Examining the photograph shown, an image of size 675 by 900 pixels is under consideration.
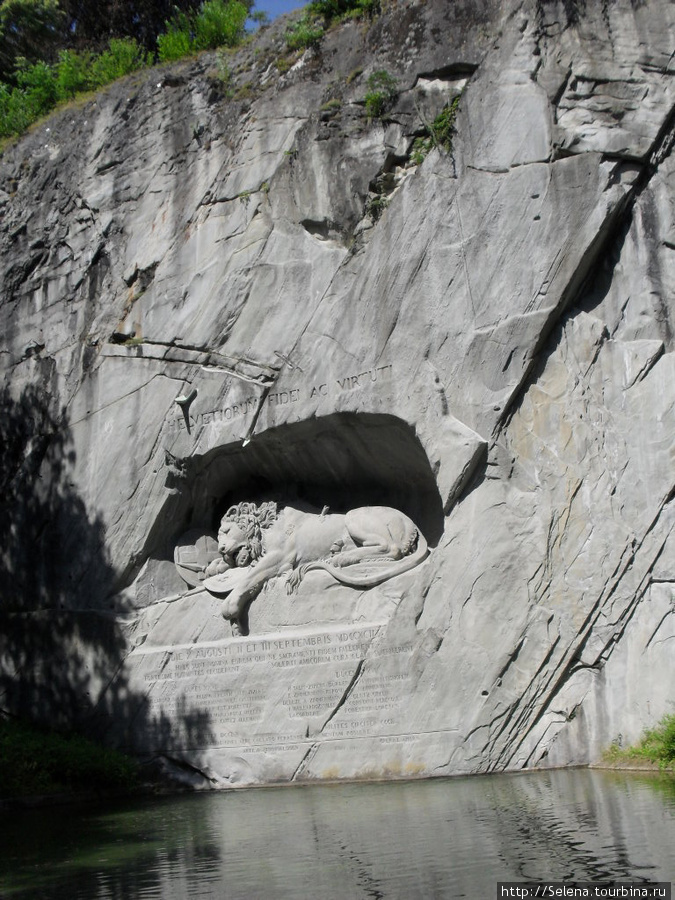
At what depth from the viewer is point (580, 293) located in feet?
36.6

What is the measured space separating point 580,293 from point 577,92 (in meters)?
2.30

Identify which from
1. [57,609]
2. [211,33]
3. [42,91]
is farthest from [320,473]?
[42,91]

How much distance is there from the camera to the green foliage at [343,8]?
44.2ft

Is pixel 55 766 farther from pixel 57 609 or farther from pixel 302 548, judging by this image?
pixel 302 548

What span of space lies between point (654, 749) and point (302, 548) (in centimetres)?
478

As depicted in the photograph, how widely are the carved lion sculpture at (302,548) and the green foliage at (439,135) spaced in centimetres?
431

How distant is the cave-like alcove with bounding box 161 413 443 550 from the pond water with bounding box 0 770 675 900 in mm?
3776

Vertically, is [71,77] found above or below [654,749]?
above

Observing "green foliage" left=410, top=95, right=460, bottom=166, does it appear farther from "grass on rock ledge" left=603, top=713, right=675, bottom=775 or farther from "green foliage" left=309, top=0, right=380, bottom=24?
"grass on rock ledge" left=603, top=713, right=675, bottom=775

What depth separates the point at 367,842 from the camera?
6504 millimetres

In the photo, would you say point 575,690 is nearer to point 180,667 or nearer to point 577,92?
point 180,667

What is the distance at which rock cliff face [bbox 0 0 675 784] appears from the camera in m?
10.3

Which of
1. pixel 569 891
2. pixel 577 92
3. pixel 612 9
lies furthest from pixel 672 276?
pixel 569 891

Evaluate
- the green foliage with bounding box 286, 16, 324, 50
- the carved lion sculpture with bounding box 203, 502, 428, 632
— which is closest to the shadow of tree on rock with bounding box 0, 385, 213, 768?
the carved lion sculpture with bounding box 203, 502, 428, 632
